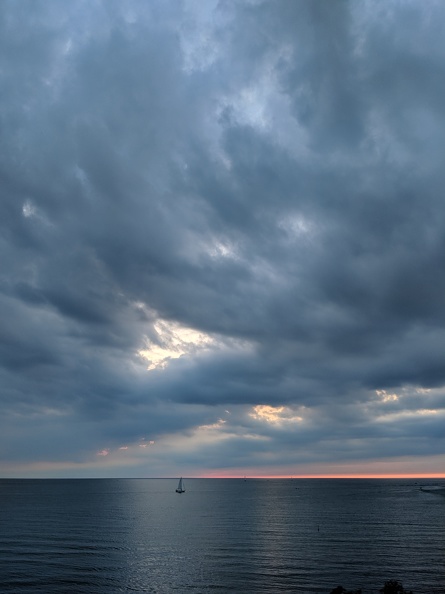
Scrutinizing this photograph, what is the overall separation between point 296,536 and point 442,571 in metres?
43.1

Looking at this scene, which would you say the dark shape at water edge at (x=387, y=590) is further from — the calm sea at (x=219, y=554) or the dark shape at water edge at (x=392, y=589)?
the calm sea at (x=219, y=554)

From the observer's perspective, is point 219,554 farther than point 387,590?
Yes

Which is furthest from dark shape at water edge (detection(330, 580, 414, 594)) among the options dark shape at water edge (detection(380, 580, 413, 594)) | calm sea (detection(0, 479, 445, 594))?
calm sea (detection(0, 479, 445, 594))

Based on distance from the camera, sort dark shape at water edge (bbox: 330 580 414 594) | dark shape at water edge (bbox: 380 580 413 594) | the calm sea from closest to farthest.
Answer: dark shape at water edge (bbox: 380 580 413 594) → dark shape at water edge (bbox: 330 580 414 594) → the calm sea

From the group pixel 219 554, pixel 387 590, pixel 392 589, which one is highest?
pixel 219 554

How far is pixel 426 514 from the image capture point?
160125 millimetres

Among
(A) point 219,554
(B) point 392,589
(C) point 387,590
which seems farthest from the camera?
(A) point 219,554

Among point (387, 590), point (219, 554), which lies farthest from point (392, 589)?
point (219, 554)

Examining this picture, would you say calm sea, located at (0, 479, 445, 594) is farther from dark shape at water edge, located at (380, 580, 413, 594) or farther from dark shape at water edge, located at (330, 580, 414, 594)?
dark shape at water edge, located at (330, 580, 414, 594)

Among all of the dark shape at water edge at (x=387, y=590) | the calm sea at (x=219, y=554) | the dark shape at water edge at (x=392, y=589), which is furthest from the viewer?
the calm sea at (x=219, y=554)

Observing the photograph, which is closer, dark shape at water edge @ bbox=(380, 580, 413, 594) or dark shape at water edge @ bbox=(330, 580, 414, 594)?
dark shape at water edge @ bbox=(380, 580, 413, 594)

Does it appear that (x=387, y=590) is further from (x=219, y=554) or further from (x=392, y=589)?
(x=219, y=554)

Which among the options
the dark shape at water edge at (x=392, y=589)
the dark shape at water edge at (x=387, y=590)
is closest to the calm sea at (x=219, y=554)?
the dark shape at water edge at (x=392, y=589)

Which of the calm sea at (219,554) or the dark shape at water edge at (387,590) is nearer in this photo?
the dark shape at water edge at (387,590)
